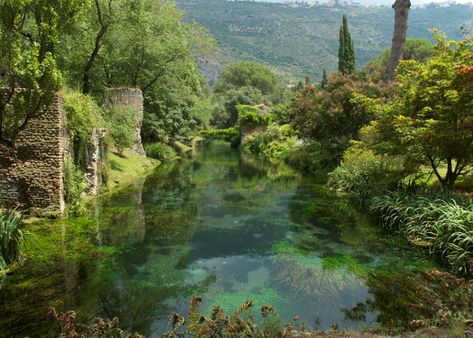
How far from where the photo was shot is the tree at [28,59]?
1015 centimetres

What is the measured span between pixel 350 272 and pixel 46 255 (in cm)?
779

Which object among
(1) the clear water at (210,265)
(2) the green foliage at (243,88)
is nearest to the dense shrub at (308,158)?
(1) the clear water at (210,265)

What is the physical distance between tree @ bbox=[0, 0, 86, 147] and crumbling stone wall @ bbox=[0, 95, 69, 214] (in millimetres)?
1040

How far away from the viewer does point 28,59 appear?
1030cm

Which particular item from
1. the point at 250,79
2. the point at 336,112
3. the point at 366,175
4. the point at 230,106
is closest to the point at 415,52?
the point at 230,106

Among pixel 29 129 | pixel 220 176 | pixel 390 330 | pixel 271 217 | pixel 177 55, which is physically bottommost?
pixel 220 176

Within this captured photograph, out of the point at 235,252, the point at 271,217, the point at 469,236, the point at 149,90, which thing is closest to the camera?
the point at 469,236

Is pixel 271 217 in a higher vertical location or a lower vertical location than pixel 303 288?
lower

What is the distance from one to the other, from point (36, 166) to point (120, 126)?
1110cm

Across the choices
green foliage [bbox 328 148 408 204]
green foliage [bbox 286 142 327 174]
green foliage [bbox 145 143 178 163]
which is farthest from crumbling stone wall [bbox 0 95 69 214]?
green foliage [bbox 145 143 178 163]

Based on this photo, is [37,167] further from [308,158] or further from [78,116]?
[308,158]

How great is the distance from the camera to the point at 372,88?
914 inches

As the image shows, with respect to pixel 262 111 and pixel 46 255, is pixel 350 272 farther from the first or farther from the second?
pixel 262 111

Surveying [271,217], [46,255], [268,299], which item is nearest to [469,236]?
[268,299]
